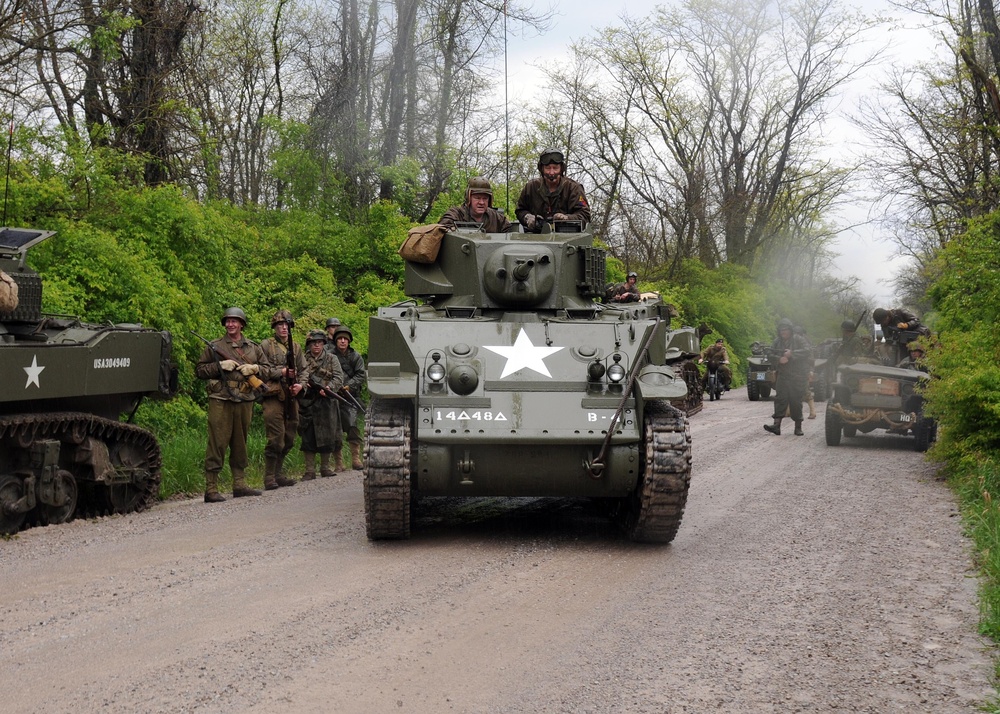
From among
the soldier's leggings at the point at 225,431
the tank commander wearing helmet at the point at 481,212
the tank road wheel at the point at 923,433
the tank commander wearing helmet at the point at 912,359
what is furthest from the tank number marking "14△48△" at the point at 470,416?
the tank commander wearing helmet at the point at 912,359

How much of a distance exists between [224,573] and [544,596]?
6.64 ft

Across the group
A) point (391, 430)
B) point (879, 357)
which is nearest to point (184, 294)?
point (391, 430)

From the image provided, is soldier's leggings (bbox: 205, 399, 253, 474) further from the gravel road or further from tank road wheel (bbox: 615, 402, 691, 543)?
tank road wheel (bbox: 615, 402, 691, 543)

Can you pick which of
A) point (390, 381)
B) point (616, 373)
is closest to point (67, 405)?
point (390, 381)

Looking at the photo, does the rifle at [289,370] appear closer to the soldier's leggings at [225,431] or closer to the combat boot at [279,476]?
the combat boot at [279,476]

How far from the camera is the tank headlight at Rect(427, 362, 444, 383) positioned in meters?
7.68

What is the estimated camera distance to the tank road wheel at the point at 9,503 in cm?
A: 880

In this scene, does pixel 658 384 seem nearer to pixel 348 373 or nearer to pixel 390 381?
pixel 390 381

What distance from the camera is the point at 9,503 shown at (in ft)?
→ 29.0

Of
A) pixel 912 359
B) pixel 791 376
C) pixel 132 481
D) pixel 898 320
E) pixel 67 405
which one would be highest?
pixel 898 320

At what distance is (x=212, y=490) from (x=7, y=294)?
2690 millimetres

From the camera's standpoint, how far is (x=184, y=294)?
13859mm

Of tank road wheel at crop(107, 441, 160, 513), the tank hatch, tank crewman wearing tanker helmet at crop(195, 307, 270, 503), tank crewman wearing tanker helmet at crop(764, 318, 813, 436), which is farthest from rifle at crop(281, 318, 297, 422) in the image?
tank crewman wearing tanker helmet at crop(764, 318, 813, 436)

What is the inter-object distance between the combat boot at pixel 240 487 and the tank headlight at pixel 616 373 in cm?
464
